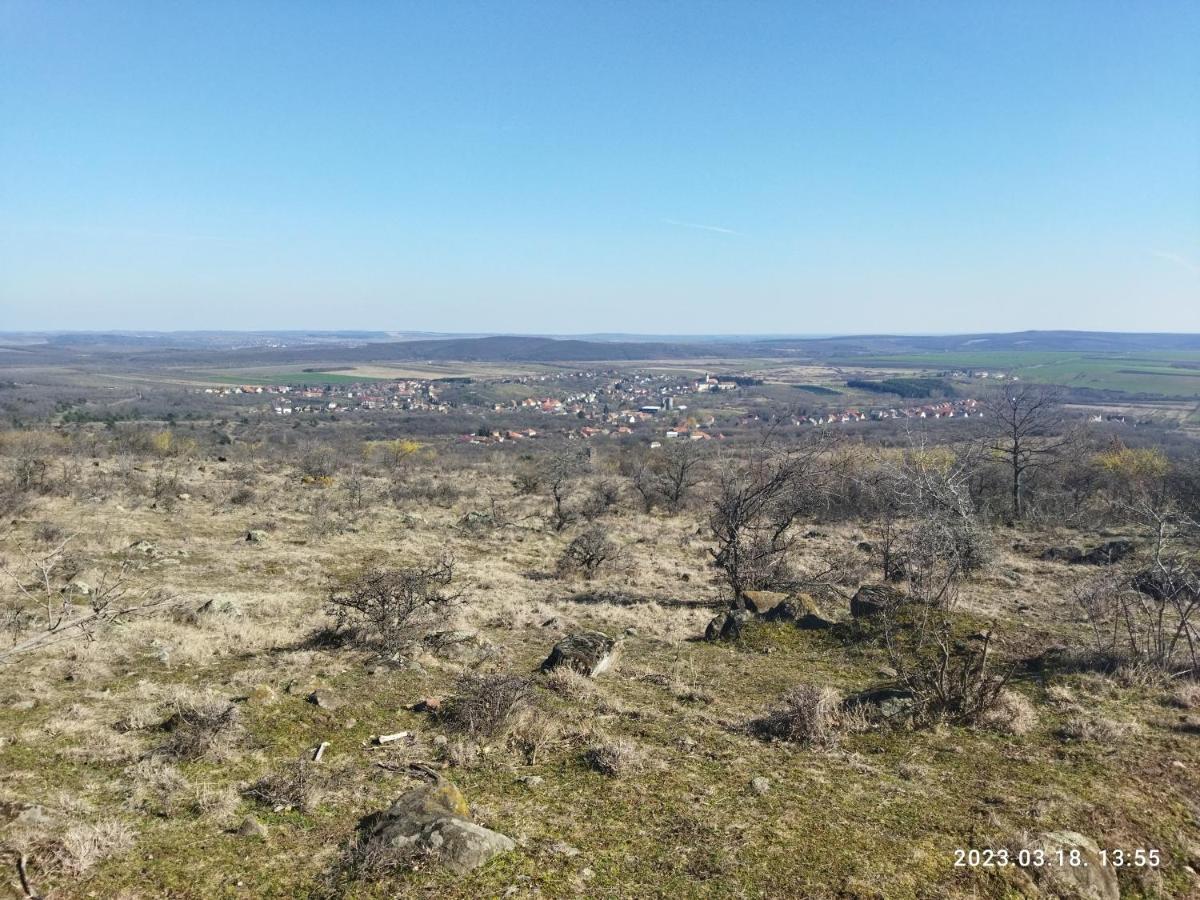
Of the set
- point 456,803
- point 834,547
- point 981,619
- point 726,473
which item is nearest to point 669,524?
point 834,547

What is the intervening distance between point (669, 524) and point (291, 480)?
18780mm

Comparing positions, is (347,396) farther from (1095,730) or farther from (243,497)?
(1095,730)

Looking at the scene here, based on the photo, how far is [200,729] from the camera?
6.98 meters

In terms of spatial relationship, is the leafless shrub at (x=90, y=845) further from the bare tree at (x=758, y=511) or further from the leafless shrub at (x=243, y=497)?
the leafless shrub at (x=243, y=497)

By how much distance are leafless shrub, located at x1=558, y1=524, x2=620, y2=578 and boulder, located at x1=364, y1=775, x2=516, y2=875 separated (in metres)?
12.7

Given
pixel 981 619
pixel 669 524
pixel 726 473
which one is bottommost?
pixel 669 524

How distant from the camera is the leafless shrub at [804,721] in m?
7.66

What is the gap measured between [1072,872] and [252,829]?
6480 mm


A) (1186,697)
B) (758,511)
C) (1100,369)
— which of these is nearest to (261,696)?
(758,511)

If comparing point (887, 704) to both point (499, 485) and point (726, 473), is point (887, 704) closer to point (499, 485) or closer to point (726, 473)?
point (726, 473)

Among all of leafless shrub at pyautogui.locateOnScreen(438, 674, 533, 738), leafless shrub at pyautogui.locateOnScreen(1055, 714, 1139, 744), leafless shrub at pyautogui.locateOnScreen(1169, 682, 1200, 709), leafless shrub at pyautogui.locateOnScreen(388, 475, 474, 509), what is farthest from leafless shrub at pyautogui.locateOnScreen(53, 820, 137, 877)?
leafless shrub at pyautogui.locateOnScreen(388, 475, 474, 509)

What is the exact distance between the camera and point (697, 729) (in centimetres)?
816

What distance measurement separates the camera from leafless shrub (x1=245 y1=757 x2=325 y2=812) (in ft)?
19.6

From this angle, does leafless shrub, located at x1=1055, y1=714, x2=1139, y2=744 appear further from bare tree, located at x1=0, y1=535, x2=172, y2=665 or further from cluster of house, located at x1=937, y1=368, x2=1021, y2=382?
cluster of house, located at x1=937, y1=368, x2=1021, y2=382
